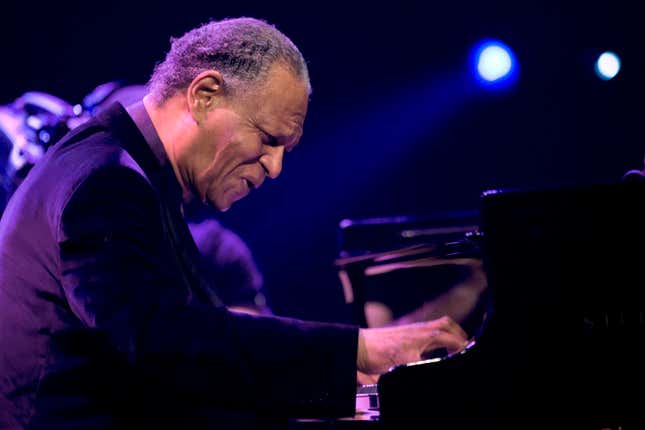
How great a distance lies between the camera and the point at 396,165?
6.25 m

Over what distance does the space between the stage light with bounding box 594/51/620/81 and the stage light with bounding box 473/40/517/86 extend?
2.26 feet

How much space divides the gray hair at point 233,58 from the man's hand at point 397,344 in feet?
3.10

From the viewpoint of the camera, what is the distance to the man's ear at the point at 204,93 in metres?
2.24

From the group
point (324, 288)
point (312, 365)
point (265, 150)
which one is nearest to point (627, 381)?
point (312, 365)

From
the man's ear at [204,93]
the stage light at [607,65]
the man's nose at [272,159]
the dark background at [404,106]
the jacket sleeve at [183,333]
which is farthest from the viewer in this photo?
the stage light at [607,65]

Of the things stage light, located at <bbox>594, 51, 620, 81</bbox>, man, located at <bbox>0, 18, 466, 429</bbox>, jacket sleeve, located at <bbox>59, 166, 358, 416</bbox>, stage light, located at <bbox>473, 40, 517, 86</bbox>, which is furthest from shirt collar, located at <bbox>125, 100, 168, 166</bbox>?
stage light, located at <bbox>594, 51, 620, 81</bbox>

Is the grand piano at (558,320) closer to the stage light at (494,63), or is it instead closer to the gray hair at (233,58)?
the gray hair at (233,58)

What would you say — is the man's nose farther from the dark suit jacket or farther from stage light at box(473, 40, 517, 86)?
stage light at box(473, 40, 517, 86)

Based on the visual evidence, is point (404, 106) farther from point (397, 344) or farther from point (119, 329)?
point (119, 329)

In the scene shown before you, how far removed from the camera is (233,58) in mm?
2277

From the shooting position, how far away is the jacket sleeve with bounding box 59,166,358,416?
1.62 meters

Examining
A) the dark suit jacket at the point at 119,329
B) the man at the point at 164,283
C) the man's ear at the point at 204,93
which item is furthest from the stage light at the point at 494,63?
the dark suit jacket at the point at 119,329

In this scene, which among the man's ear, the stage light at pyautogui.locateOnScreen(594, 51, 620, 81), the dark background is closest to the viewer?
the man's ear

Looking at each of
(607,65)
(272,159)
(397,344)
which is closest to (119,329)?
(397,344)
